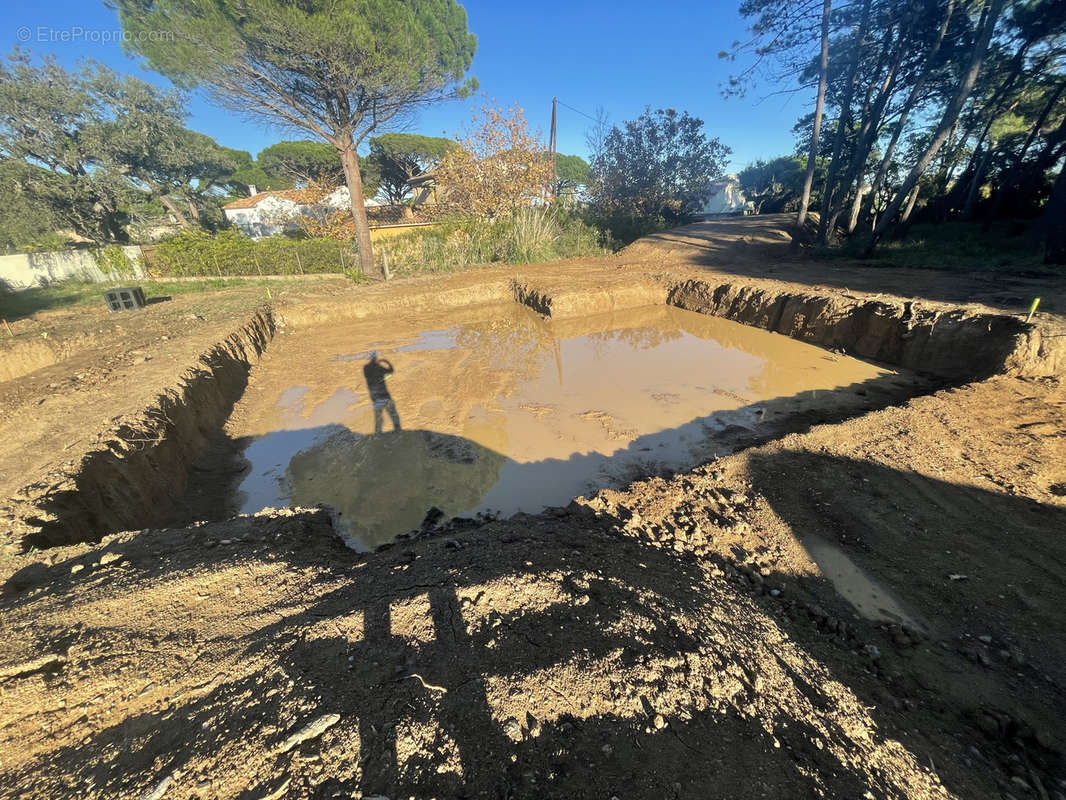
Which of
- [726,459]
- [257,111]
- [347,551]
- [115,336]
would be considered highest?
[257,111]

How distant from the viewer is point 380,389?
6762 millimetres

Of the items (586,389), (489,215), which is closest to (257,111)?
(489,215)

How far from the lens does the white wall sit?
14.2m

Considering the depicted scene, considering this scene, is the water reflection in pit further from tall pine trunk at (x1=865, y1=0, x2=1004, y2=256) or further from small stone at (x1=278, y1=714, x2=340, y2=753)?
tall pine trunk at (x1=865, y1=0, x2=1004, y2=256)

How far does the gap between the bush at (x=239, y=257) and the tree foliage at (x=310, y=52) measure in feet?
8.80

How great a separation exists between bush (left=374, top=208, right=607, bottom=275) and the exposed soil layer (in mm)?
11403

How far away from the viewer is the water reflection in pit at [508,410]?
14.7ft

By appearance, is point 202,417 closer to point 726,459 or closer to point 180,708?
point 180,708

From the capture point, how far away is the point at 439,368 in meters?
7.59

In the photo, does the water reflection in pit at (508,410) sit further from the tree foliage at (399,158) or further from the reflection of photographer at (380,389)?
the tree foliage at (399,158)

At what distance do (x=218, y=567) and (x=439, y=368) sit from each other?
5282 millimetres

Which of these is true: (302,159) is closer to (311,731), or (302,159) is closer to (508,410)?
(508,410)

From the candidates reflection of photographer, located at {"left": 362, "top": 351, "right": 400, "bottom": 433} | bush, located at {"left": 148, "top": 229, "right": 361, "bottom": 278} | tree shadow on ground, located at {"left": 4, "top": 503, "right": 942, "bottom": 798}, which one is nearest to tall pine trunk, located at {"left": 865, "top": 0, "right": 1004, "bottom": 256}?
tree shadow on ground, located at {"left": 4, "top": 503, "right": 942, "bottom": 798}

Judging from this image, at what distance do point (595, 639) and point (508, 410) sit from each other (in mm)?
4245
